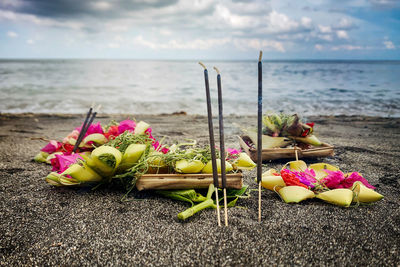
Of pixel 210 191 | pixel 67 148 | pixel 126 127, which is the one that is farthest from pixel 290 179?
pixel 67 148

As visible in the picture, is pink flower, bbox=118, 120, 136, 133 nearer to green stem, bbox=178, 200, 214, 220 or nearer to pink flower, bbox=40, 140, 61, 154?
pink flower, bbox=40, 140, 61, 154

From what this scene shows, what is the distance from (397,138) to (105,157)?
4.83 m

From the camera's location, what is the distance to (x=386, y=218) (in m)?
1.65

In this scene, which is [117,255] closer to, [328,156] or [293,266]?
[293,266]

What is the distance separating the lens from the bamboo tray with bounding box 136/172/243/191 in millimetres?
1779

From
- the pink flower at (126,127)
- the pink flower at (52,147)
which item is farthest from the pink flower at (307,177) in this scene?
the pink flower at (52,147)

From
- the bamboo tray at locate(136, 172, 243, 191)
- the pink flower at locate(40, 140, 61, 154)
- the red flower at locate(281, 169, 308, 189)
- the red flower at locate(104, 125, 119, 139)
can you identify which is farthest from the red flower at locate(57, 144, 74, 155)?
the red flower at locate(281, 169, 308, 189)

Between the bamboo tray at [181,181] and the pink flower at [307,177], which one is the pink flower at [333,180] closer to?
the pink flower at [307,177]

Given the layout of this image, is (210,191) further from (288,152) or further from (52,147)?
(52,147)

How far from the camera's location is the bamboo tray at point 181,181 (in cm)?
178

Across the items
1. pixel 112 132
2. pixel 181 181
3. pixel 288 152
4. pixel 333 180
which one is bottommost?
pixel 288 152

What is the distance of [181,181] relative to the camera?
5.82 feet

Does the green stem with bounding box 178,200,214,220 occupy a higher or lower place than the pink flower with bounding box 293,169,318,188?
higher

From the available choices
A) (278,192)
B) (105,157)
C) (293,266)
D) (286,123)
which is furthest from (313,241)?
(286,123)
